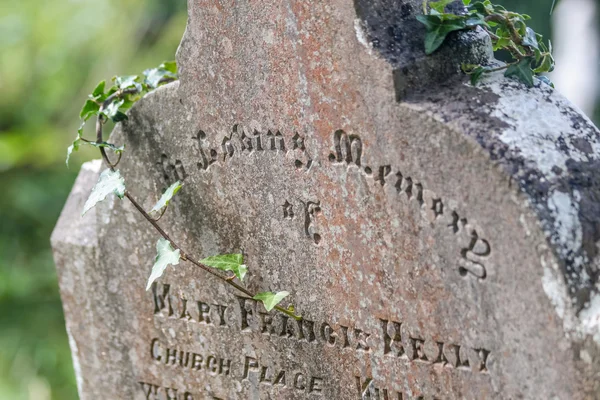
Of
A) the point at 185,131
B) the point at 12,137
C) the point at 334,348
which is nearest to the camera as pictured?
the point at 334,348

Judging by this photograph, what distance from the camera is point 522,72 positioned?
1.37 metres

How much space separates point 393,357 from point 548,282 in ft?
1.28

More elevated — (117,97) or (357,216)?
(117,97)

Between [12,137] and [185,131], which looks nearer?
[185,131]

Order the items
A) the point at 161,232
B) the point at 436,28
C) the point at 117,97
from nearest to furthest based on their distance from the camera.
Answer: the point at 436,28 < the point at 161,232 < the point at 117,97

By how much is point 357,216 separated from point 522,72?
1.30ft

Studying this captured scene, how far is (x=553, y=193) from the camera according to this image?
1.20 metres

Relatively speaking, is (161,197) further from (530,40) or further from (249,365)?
(530,40)

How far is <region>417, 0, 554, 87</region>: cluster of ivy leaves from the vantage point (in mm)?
1356

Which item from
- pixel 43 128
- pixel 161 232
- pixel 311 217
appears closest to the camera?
pixel 311 217

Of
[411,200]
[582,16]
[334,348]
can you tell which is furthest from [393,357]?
[582,16]

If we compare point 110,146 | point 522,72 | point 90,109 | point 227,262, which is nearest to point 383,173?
point 522,72

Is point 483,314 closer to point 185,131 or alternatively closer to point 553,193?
point 553,193

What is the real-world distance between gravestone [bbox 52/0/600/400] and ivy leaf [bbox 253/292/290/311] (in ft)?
0.16
